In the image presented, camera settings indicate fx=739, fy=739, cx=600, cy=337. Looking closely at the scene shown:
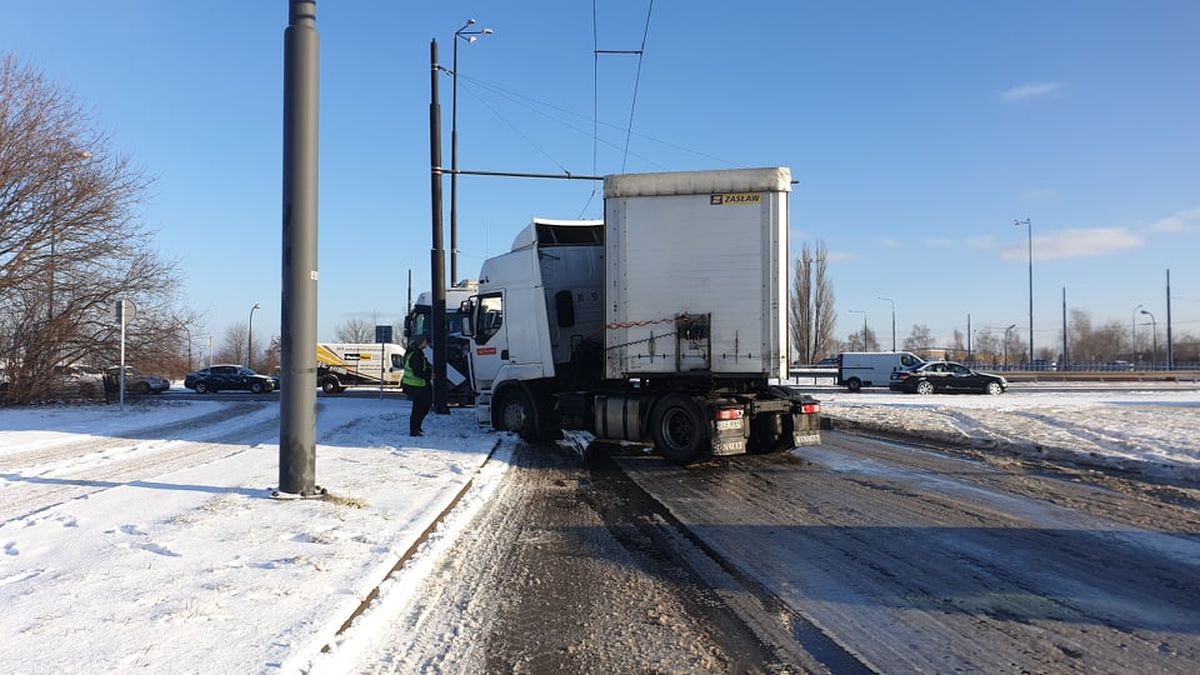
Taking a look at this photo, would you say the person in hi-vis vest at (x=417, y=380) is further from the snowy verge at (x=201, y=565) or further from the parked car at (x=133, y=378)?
the parked car at (x=133, y=378)

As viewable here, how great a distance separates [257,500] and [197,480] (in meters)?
1.75

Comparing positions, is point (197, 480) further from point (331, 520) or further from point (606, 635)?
point (606, 635)

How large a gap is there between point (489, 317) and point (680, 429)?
4.85 metres

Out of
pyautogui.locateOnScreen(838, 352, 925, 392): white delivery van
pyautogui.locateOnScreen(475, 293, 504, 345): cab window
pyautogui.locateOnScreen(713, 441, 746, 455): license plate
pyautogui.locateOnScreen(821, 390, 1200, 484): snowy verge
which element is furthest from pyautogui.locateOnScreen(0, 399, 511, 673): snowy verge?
pyautogui.locateOnScreen(838, 352, 925, 392): white delivery van

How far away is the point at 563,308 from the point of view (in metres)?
12.9

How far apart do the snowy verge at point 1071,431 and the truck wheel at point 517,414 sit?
8.01 m

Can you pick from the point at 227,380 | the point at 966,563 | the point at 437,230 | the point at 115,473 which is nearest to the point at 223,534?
the point at 115,473

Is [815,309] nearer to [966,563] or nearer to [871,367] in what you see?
[871,367]

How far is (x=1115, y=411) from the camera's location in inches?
683

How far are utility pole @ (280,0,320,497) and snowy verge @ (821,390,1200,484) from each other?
34.9 ft

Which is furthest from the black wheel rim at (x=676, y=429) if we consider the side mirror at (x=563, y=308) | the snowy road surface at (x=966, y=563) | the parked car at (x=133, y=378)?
the parked car at (x=133, y=378)

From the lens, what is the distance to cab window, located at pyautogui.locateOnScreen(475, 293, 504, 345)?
14.0 m

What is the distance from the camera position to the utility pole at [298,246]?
23.2 feet

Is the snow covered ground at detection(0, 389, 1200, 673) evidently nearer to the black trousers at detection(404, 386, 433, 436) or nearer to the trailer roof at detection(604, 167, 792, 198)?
the black trousers at detection(404, 386, 433, 436)
